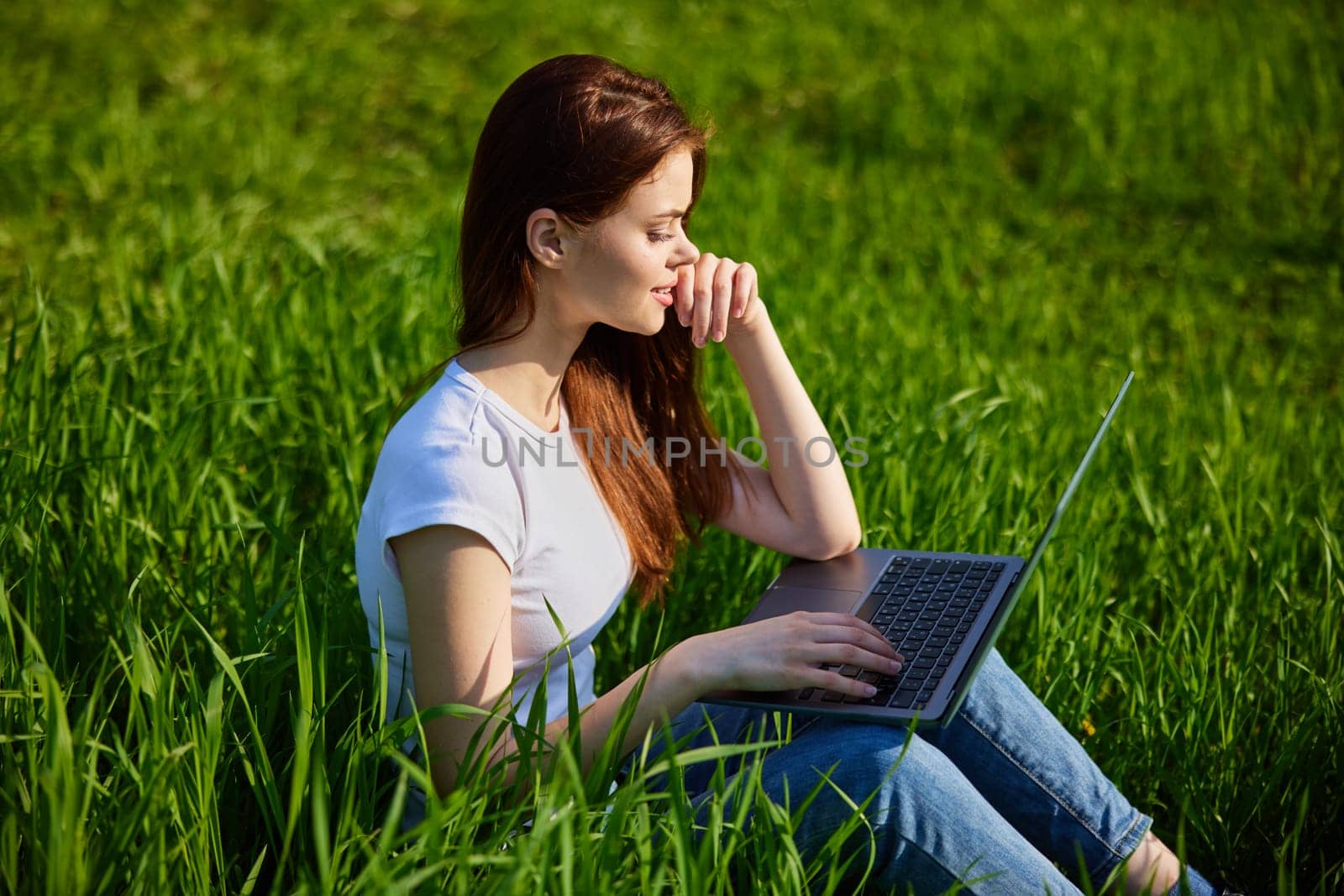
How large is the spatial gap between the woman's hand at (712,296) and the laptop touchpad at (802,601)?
1.34ft

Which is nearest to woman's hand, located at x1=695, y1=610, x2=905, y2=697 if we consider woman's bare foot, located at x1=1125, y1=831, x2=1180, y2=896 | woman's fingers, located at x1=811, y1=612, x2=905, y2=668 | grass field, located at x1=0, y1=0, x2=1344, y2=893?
woman's fingers, located at x1=811, y1=612, x2=905, y2=668

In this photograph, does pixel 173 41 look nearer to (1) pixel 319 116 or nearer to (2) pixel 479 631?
(1) pixel 319 116

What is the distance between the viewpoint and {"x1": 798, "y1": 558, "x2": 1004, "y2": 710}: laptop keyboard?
1658mm

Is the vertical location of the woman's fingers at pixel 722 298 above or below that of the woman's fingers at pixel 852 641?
above

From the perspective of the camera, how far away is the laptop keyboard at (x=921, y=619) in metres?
1.66

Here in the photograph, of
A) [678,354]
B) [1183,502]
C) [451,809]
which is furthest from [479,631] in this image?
[1183,502]

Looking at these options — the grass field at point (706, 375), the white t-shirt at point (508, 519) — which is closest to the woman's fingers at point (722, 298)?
the white t-shirt at point (508, 519)

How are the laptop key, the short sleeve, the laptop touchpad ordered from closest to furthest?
the short sleeve → the laptop key → the laptop touchpad

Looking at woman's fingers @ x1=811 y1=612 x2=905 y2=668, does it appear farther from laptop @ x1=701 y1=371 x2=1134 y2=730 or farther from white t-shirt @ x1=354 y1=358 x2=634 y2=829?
white t-shirt @ x1=354 y1=358 x2=634 y2=829

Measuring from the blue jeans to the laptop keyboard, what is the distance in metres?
0.06

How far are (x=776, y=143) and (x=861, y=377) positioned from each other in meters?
2.51

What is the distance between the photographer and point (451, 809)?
138cm

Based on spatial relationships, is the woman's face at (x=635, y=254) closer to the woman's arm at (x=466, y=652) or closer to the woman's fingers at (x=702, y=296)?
the woman's fingers at (x=702, y=296)


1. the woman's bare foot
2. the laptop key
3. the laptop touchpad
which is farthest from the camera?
the laptop touchpad
